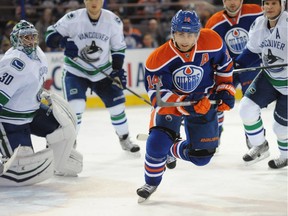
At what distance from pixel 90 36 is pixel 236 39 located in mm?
961

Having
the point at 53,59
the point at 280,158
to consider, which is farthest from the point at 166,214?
the point at 53,59

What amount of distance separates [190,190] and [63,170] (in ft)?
2.59

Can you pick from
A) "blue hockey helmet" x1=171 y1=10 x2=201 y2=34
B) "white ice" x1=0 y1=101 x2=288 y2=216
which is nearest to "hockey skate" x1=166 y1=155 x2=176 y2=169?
"white ice" x1=0 y1=101 x2=288 y2=216

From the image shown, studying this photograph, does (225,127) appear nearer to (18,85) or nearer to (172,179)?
(172,179)

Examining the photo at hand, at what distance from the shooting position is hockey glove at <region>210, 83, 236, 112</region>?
370 cm

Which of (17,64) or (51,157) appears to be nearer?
(17,64)

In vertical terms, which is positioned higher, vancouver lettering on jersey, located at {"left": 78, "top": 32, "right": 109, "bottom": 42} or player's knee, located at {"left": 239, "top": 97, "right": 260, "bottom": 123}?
vancouver lettering on jersey, located at {"left": 78, "top": 32, "right": 109, "bottom": 42}

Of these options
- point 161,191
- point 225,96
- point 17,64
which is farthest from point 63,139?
point 225,96

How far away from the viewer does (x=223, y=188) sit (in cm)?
405

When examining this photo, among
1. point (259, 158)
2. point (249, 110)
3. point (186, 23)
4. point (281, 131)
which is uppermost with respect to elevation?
point (186, 23)

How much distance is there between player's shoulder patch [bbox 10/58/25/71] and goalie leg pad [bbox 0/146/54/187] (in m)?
0.44

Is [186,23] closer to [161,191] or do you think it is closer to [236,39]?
[161,191]

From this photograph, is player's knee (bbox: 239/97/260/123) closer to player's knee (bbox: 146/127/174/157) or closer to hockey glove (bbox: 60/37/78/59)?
player's knee (bbox: 146/127/174/157)

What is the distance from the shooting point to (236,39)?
508cm
